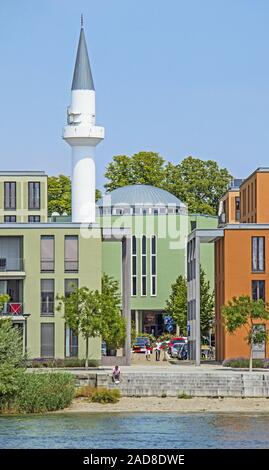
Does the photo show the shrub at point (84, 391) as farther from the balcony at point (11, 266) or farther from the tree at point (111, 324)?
the balcony at point (11, 266)

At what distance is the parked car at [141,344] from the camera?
123 metres

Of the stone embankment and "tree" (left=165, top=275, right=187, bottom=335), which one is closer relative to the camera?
the stone embankment

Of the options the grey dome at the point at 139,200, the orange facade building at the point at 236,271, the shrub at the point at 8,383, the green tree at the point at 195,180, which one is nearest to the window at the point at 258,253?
the orange facade building at the point at 236,271

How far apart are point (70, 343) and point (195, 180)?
70.1 metres

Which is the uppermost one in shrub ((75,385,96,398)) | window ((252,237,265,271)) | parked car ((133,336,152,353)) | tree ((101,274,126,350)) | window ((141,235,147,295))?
window ((141,235,147,295))

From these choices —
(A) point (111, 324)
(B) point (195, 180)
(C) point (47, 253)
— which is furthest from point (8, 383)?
(B) point (195, 180)

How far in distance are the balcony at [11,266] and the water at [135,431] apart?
89.1ft

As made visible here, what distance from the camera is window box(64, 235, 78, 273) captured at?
320 ft

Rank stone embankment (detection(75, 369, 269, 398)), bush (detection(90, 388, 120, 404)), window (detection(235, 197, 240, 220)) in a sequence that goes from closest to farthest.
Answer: bush (detection(90, 388, 120, 404)) → stone embankment (detection(75, 369, 269, 398)) → window (detection(235, 197, 240, 220))

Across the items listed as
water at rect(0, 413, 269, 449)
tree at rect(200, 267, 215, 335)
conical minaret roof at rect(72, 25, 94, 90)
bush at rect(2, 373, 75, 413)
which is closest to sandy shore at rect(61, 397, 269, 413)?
bush at rect(2, 373, 75, 413)

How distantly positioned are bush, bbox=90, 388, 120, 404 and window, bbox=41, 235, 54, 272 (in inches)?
874

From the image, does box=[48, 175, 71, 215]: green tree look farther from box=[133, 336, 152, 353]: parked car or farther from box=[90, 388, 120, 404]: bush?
box=[90, 388, 120, 404]: bush

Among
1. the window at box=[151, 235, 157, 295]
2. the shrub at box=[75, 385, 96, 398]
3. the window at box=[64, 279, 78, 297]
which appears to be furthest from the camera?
the window at box=[151, 235, 157, 295]
